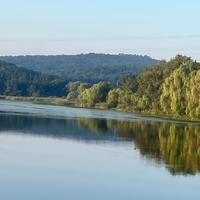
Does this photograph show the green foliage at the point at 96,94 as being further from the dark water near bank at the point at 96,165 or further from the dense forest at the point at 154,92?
the dark water near bank at the point at 96,165

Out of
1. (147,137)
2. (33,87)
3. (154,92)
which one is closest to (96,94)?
(154,92)

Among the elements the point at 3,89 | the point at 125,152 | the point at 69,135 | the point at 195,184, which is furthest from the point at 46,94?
the point at 195,184

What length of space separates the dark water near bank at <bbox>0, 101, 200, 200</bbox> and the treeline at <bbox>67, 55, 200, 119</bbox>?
3103 centimetres

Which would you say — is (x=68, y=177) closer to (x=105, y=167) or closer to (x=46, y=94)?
(x=105, y=167)

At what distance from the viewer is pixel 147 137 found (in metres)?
52.0

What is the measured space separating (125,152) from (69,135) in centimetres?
1181

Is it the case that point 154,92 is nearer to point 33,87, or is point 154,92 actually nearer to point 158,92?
point 158,92

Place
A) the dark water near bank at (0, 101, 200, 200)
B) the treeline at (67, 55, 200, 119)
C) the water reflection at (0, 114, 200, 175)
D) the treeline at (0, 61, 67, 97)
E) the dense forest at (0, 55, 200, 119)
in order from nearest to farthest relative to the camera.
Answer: the dark water near bank at (0, 101, 200, 200), the water reflection at (0, 114, 200, 175), the treeline at (67, 55, 200, 119), the dense forest at (0, 55, 200, 119), the treeline at (0, 61, 67, 97)

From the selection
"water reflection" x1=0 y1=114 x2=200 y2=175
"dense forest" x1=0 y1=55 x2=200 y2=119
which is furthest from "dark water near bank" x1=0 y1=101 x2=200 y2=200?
"dense forest" x1=0 y1=55 x2=200 y2=119

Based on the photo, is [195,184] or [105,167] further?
[105,167]

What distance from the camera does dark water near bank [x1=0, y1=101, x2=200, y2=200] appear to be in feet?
84.1

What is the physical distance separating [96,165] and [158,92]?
75583mm

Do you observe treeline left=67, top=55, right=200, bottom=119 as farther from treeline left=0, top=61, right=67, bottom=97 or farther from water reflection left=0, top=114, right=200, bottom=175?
treeline left=0, top=61, right=67, bottom=97

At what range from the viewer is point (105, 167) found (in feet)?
106
